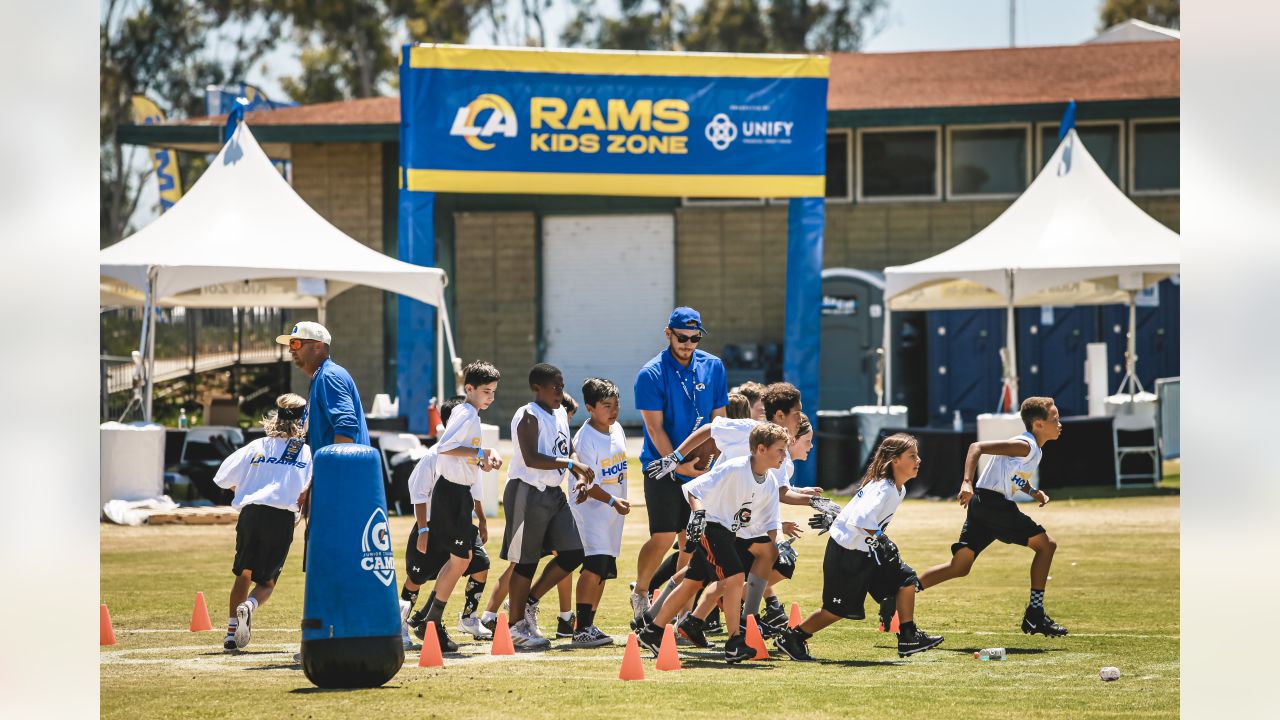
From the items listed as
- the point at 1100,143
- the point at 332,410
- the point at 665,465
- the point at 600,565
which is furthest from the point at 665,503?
the point at 1100,143

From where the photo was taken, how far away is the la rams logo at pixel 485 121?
21.1m

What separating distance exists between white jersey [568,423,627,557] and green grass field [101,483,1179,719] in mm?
701

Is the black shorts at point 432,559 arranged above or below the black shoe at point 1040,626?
above

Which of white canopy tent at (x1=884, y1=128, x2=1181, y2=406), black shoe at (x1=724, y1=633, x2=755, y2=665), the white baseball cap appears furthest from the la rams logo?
black shoe at (x1=724, y1=633, x2=755, y2=665)

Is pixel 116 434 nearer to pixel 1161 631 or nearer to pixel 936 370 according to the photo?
pixel 1161 631

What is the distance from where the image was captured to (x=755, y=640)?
9.16m

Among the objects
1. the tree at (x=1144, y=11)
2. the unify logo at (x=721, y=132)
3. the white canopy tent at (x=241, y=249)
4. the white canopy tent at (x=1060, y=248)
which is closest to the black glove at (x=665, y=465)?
the white canopy tent at (x=241, y=249)

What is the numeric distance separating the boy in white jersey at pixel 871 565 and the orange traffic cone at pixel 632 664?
4.14ft

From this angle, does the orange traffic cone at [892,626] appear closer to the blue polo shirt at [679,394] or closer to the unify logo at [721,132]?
the blue polo shirt at [679,394]

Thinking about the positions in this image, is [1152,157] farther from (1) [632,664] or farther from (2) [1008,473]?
(1) [632,664]

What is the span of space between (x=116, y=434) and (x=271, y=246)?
2.86m

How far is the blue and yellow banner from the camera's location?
30.7m

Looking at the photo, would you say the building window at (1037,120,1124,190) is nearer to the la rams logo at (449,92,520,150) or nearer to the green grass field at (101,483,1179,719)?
the la rams logo at (449,92,520,150)
